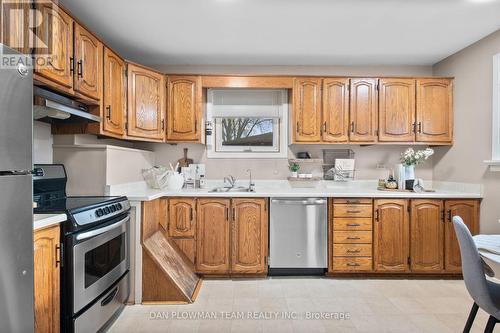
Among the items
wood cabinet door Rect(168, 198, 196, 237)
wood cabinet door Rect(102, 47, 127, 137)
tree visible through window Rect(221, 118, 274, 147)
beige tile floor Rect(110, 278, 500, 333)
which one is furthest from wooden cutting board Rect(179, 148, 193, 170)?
beige tile floor Rect(110, 278, 500, 333)

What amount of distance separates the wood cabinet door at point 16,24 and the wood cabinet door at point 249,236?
83.8 inches

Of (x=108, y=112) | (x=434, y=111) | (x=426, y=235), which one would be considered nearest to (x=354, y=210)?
(x=426, y=235)

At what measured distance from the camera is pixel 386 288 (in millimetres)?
2836

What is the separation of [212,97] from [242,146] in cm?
74

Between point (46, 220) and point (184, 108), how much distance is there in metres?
2.09

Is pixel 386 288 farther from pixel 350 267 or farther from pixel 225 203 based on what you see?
pixel 225 203

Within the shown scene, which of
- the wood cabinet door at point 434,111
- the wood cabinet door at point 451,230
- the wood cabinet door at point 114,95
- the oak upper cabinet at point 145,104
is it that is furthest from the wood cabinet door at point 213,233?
the wood cabinet door at point 434,111

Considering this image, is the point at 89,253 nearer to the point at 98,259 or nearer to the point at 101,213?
the point at 98,259

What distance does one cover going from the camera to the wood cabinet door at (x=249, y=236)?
9.95 feet

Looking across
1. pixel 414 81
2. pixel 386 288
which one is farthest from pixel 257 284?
pixel 414 81

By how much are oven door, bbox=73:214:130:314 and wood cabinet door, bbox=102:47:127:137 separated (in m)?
0.89

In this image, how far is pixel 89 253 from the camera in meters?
1.91

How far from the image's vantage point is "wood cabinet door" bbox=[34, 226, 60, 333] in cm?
150

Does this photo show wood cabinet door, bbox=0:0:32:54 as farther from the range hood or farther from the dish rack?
the dish rack
